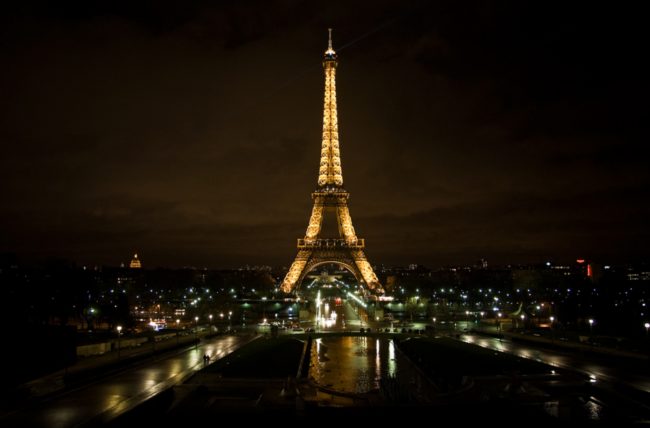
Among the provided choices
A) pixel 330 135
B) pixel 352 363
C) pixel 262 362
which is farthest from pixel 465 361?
pixel 330 135

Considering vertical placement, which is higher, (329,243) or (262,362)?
(329,243)

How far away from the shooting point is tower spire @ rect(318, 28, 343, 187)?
76250mm

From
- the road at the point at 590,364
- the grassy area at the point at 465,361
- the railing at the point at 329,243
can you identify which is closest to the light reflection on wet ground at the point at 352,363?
the grassy area at the point at 465,361

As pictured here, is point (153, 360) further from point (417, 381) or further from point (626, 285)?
point (626, 285)

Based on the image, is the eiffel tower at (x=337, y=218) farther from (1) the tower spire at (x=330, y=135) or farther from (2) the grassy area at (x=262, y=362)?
(2) the grassy area at (x=262, y=362)

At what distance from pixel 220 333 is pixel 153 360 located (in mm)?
17554

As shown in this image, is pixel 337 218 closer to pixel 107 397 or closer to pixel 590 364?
pixel 590 364

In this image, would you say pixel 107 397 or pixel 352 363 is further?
pixel 352 363

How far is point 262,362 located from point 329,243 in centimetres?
5370

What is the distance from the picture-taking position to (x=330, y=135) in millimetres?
77938

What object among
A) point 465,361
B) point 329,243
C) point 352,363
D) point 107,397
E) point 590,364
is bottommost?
point 107,397

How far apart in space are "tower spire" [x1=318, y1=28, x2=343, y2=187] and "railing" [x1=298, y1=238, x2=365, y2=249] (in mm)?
7476

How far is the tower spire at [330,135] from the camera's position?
7625 centimetres

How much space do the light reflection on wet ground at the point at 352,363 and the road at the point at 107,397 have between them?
608 cm
